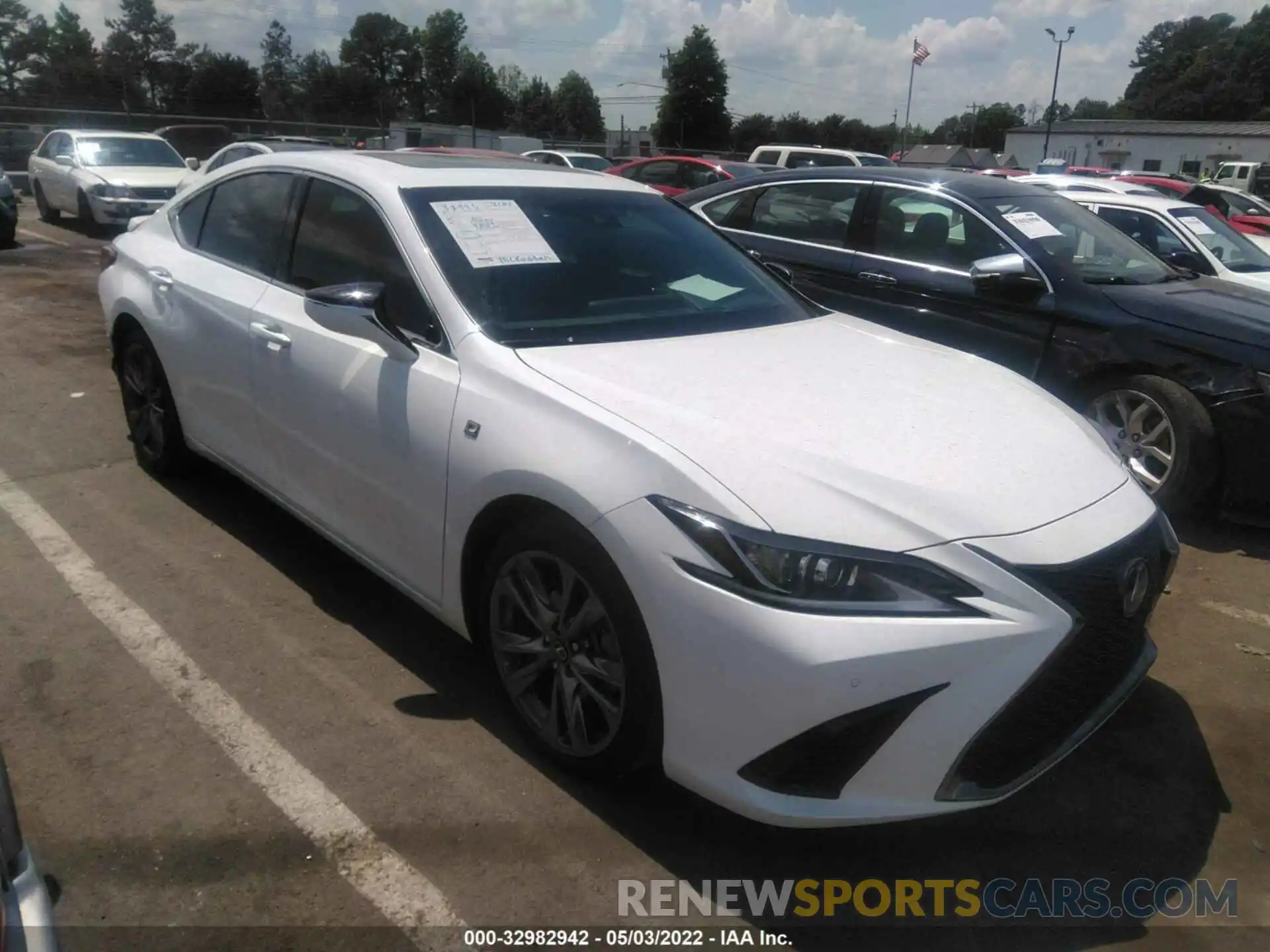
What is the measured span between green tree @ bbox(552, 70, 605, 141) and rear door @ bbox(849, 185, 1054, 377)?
75.5m

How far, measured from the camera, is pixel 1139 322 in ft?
16.6

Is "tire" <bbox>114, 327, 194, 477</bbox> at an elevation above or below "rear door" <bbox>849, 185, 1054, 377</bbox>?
below

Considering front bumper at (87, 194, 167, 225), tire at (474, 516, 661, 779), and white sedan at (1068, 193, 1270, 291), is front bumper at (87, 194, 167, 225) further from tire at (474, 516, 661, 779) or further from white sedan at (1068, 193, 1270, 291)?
tire at (474, 516, 661, 779)

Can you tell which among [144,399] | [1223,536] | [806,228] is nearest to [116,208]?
[144,399]

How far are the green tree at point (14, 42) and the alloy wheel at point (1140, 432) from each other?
71.7m

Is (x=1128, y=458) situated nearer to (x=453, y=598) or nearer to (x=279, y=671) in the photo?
(x=453, y=598)

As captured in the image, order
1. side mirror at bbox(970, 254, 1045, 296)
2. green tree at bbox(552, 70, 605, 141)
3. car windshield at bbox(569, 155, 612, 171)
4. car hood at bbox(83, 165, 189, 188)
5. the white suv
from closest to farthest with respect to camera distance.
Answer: side mirror at bbox(970, 254, 1045, 296) < car hood at bbox(83, 165, 189, 188) < the white suv < car windshield at bbox(569, 155, 612, 171) < green tree at bbox(552, 70, 605, 141)

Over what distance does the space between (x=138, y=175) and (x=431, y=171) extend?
12.9 meters

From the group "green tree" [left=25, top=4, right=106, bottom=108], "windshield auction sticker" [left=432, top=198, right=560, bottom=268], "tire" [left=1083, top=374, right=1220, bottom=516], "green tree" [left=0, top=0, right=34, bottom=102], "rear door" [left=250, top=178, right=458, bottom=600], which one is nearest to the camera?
"rear door" [left=250, top=178, right=458, bottom=600]

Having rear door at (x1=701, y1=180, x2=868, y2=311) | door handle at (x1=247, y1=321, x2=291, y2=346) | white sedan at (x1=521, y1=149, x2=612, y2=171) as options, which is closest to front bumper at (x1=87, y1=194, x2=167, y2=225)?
white sedan at (x1=521, y1=149, x2=612, y2=171)

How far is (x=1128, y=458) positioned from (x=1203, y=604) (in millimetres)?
1034

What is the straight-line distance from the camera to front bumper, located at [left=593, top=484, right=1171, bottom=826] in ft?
7.14

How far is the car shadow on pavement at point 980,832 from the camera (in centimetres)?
246

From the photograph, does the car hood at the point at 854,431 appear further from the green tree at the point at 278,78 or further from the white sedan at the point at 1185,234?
the green tree at the point at 278,78
